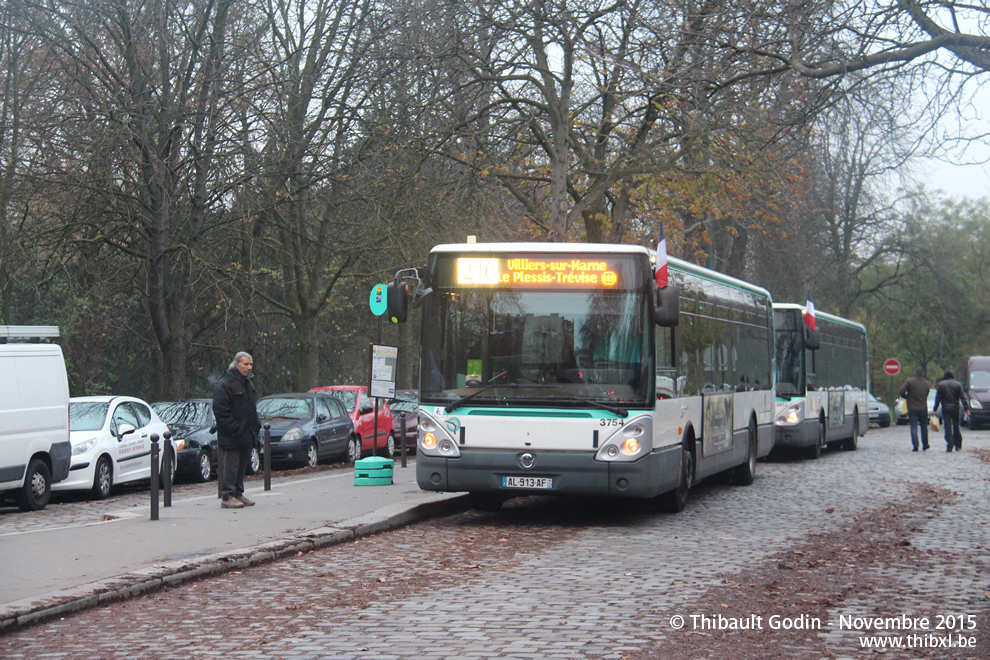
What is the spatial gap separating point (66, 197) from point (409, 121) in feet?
22.4

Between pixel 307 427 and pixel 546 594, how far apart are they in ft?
50.0

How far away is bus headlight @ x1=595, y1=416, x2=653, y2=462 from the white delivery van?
7392 mm

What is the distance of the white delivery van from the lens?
15070 mm

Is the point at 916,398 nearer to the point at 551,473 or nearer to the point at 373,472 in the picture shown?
the point at 373,472

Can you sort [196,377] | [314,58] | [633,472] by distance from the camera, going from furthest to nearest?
[196,377], [314,58], [633,472]

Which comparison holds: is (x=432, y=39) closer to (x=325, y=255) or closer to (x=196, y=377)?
(x=325, y=255)

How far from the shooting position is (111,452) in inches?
703

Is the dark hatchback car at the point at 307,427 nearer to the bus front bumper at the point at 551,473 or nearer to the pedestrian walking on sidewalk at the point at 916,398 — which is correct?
the bus front bumper at the point at 551,473

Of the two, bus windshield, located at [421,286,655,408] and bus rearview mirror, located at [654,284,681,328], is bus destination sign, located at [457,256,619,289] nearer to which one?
bus windshield, located at [421,286,655,408]

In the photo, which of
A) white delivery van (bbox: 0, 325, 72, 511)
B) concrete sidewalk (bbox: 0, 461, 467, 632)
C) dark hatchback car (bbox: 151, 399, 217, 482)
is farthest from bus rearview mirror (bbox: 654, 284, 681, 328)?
dark hatchback car (bbox: 151, 399, 217, 482)

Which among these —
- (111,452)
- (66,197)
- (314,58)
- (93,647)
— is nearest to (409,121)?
(314,58)

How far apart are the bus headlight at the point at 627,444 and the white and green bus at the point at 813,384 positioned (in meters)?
11.1

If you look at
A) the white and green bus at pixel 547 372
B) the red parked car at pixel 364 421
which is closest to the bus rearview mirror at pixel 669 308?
the white and green bus at pixel 547 372

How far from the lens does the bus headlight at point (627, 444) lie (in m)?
12.4
